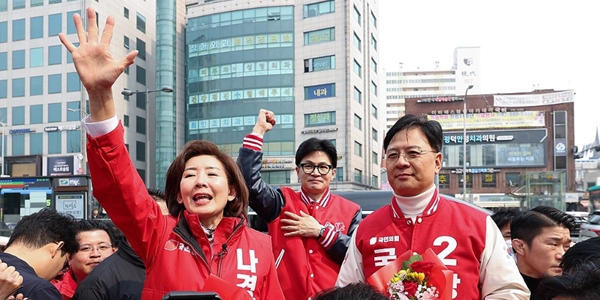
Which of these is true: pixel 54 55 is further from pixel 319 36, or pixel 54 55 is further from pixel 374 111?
pixel 374 111

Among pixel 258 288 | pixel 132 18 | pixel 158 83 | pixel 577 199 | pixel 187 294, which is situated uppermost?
pixel 132 18

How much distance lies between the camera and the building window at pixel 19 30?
42.1 metres

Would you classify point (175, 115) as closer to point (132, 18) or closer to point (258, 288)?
point (132, 18)

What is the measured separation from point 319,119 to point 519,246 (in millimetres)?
39229

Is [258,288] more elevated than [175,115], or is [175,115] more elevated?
[175,115]

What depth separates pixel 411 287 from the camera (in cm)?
212

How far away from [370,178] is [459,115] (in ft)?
43.2

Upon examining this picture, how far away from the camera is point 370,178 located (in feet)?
153

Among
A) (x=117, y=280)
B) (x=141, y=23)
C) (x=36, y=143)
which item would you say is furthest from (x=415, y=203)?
(x=141, y=23)

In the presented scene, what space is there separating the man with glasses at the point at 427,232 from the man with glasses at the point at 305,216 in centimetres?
86

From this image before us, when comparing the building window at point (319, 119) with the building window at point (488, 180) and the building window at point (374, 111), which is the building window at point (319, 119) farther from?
the building window at point (488, 180)

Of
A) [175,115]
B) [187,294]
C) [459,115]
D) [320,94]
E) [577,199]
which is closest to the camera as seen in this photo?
[187,294]

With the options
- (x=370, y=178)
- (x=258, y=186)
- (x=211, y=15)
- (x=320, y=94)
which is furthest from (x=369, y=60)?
(x=258, y=186)

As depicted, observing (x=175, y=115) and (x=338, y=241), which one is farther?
(x=175, y=115)
